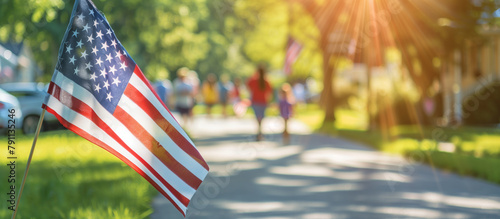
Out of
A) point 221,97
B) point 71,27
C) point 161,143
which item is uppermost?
point 71,27

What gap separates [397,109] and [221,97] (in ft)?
37.6

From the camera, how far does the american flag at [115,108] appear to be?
5.33 meters

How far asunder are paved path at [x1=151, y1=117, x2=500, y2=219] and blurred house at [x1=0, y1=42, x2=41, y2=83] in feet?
121

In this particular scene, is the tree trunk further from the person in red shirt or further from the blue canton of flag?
the blue canton of flag

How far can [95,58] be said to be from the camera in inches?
212

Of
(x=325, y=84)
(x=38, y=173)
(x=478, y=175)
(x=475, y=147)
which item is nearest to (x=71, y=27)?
(x=38, y=173)

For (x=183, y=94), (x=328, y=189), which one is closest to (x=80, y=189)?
(x=328, y=189)

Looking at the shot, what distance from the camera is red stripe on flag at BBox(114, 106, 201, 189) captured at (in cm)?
548

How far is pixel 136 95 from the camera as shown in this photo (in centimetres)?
550

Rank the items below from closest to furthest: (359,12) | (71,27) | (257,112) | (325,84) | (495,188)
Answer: (71,27)
(495,188)
(257,112)
(359,12)
(325,84)

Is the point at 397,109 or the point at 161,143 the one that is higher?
the point at 161,143

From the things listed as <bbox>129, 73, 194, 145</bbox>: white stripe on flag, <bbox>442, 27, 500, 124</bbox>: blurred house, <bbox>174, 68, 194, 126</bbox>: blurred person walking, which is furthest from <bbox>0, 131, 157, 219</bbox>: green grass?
<bbox>442, 27, 500, 124</bbox>: blurred house

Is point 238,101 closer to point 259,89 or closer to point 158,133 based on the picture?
point 259,89

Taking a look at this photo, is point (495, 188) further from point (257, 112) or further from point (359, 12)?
point (359, 12)
